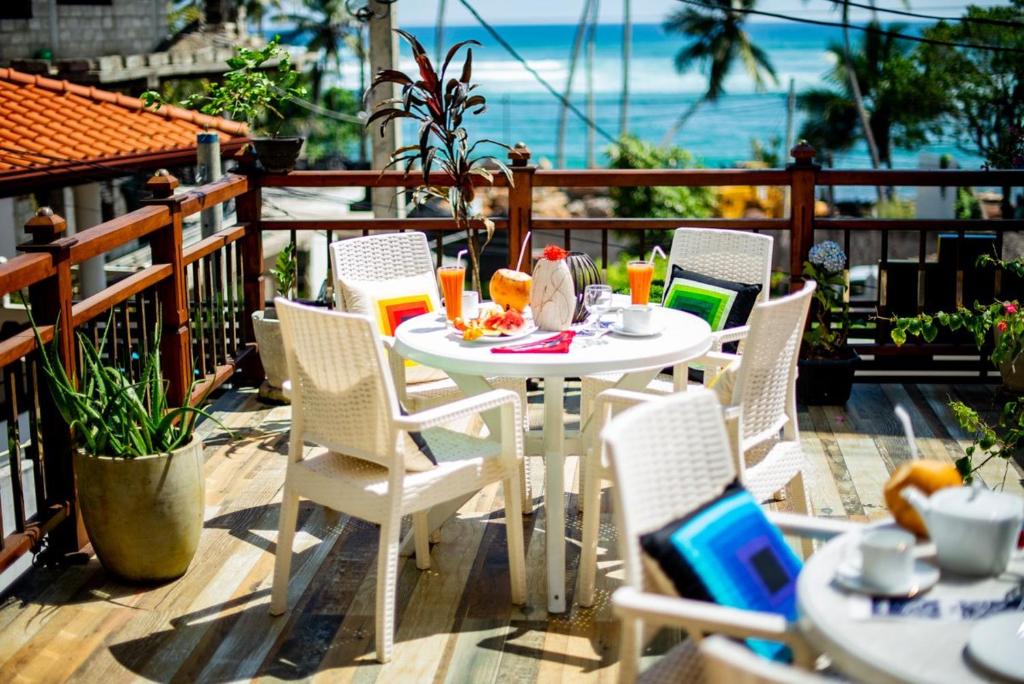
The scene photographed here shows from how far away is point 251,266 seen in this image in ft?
18.7

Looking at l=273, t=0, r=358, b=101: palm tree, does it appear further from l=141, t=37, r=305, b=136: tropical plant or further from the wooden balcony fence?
the wooden balcony fence

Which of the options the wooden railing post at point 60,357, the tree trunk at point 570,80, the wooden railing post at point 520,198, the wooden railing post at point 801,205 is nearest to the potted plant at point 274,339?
the wooden railing post at point 520,198

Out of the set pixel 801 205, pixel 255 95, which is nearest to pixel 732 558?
pixel 801 205

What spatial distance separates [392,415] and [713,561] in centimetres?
117

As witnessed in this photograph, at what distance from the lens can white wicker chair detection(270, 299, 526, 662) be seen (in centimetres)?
305

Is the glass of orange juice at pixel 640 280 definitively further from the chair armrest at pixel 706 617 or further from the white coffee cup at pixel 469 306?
the chair armrest at pixel 706 617

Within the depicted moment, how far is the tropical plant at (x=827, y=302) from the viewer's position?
531 centimetres

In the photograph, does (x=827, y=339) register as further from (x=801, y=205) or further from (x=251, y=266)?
(x=251, y=266)

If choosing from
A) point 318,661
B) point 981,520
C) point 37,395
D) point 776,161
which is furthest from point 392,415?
point 776,161

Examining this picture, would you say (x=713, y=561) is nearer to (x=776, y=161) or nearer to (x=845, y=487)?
(x=845, y=487)

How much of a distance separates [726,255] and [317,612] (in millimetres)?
1933

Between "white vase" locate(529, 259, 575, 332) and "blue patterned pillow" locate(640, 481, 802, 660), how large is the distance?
4.68ft

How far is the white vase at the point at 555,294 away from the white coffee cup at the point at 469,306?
0.25 metres

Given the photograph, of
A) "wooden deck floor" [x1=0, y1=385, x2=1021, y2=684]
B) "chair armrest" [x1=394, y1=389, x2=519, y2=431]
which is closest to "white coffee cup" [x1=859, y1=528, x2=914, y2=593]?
"wooden deck floor" [x1=0, y1=385, x2=1021, y2=684]
